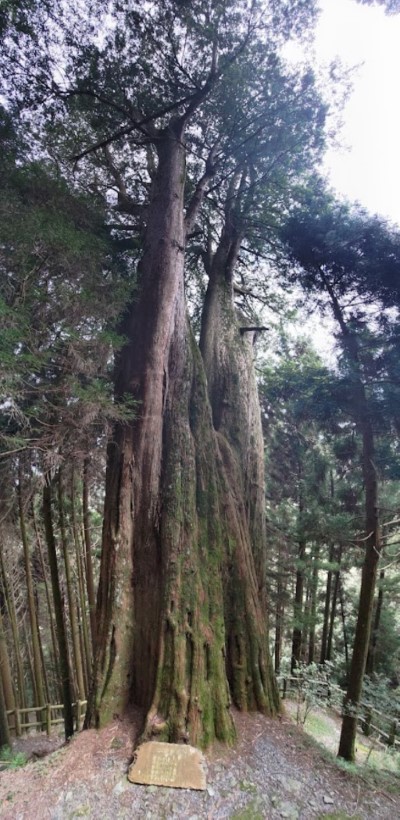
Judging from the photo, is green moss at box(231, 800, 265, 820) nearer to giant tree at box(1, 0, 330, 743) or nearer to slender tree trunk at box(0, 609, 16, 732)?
giant tree at box(1, 0, 330, 743)

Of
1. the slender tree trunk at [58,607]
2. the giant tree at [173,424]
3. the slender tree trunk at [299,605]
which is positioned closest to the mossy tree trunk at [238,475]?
the giant tree at [173,424]

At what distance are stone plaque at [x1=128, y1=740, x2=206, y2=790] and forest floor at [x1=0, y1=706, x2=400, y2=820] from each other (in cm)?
5

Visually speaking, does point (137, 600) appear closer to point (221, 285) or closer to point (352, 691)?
point (352, 691)

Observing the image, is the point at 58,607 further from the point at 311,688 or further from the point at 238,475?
the point at 311,688

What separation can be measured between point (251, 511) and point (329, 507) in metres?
6.25

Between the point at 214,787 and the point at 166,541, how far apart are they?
2.02 m

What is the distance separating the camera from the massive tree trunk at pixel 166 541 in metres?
3.61

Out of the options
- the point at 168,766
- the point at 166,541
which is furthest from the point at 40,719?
the point at 166,541

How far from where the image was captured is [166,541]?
13.6ft

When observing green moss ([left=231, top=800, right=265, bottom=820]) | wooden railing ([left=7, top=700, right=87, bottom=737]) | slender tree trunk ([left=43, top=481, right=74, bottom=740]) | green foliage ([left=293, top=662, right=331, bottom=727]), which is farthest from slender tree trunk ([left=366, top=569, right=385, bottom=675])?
green moss ([left=231, top=800, right=265, bottom=820])

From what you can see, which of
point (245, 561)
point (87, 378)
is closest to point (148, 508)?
→ point (245, 561)

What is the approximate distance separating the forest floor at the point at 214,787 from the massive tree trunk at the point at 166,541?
28 centimetres

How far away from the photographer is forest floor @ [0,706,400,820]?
2.66 meters

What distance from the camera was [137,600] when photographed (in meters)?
4.06
